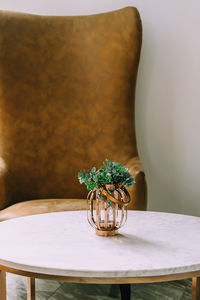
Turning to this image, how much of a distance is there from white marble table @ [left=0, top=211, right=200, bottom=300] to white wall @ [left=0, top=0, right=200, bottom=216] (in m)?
0.93

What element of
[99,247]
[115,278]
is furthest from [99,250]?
[115,278]

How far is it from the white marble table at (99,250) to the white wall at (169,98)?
0.93 meters

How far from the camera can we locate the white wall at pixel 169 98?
2.11 m

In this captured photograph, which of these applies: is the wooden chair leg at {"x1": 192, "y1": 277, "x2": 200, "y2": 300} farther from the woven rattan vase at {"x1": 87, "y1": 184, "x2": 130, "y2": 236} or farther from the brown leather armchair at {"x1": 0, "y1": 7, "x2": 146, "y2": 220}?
the brown leather armchair at {"x1": 0, "y1": 7, "x2": 146, "y2": 220}

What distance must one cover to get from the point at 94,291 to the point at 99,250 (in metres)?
0.77

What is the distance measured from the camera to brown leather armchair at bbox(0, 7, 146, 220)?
77.6 inches

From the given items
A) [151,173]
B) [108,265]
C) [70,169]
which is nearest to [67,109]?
[70,169]

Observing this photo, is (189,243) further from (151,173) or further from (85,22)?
(85,22)

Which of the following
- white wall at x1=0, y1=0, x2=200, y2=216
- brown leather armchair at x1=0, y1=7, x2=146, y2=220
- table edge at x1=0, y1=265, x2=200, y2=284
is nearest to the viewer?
table edge at x1=0, y1=265, x2=200, y2=284

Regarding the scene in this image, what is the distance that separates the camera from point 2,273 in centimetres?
102

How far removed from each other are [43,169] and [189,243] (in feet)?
3.82

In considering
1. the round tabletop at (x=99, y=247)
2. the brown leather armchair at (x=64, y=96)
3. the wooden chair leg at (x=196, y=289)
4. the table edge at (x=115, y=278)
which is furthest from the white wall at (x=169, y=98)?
the table edge at (x=115, y=278)

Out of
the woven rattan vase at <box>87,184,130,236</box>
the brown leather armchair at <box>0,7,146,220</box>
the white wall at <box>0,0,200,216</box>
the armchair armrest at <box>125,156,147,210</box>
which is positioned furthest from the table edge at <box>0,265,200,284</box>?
the white wall at <box>0,0,200,216</box>

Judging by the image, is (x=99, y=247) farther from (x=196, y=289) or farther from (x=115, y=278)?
(x=196, y=289)
